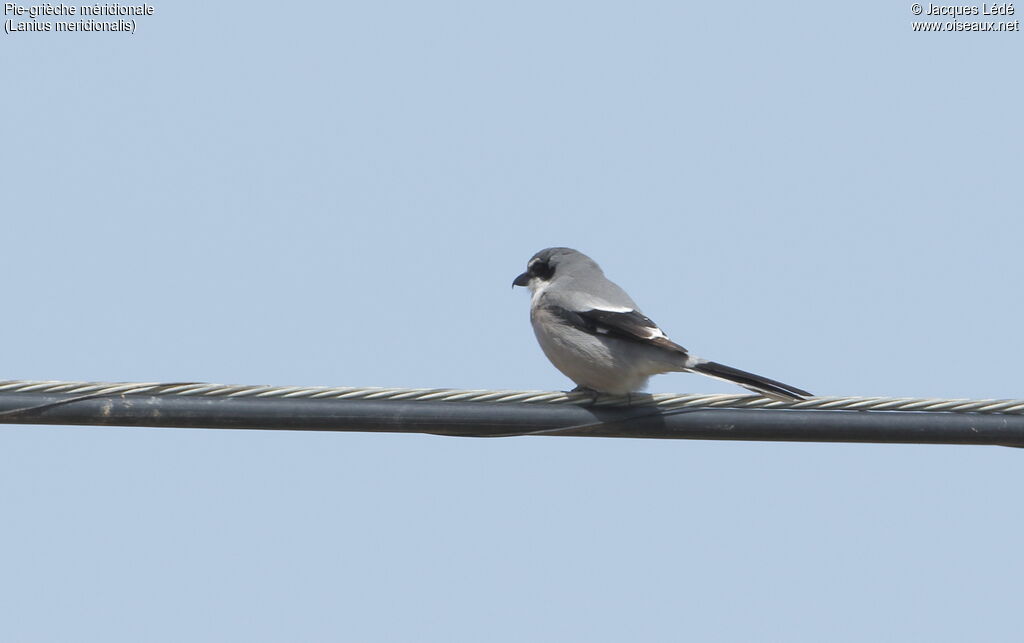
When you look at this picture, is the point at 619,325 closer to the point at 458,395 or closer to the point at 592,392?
the point at 592,392

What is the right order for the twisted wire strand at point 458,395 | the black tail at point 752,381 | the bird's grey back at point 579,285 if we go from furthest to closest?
the bird's grey back at point 579,285 → the black tail at point 752,381 → the twisted wire strand at point 458,395

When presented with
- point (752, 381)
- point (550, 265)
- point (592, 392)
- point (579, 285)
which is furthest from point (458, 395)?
point (550, 265)

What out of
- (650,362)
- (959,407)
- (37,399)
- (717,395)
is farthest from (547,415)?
(37,399)

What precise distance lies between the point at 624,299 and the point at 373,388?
246 cm

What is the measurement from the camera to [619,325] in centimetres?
621

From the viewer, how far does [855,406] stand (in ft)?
15.6

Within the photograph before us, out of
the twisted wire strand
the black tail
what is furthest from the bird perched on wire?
the twisted wire strand

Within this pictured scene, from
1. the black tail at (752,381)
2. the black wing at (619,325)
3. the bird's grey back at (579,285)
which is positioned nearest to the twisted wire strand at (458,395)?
the black tail at (752,381)

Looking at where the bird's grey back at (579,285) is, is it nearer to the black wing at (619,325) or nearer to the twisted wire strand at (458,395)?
the black wing at (619,325)

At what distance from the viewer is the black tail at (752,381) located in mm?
5004

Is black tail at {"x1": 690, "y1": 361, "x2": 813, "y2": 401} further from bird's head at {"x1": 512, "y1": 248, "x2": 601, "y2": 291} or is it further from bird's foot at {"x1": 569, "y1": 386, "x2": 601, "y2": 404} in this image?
bird's head at {"x1": 512, "y1": 248, "x2": 601, "y2": 291}

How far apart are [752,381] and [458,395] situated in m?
1.59

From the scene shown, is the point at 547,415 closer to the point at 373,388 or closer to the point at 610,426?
the point at 610,426

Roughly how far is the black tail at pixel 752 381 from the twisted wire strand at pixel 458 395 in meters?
0.15
